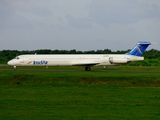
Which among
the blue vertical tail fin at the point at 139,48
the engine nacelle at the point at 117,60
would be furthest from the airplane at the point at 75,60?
the blue vertical tail fin at the point at 139,48

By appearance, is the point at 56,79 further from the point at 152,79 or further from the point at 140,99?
the point at 140,99

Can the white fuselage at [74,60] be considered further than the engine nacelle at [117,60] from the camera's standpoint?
Yes

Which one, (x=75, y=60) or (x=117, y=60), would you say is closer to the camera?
(x=117, y=60)

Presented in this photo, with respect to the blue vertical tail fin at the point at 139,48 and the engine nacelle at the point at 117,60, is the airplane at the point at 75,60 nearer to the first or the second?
the engine nacelle at the point at 117,60

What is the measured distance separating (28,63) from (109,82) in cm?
2703

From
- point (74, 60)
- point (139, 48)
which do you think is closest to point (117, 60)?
point (139, 48)

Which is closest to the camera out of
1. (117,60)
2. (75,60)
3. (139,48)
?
(117,60)

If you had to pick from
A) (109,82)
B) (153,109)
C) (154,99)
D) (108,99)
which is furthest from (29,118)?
(109,82)

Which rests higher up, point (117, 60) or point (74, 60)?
point (74, 60)

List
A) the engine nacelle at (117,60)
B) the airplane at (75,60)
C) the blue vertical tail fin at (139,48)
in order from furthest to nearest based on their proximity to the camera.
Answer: the blue vertical tail fin at (139,48)
the airplane at (75,60)
the engine nacelle at (117,60)

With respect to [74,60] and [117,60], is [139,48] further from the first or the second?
[74,60]

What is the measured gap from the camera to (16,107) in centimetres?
2133

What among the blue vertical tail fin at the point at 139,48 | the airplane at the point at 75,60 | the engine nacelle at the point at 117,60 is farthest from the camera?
the blue vertical tail fin at the point at 139,48

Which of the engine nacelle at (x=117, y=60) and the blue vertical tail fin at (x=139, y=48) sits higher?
the blue vertical tail fin at (x=139, y=48)
